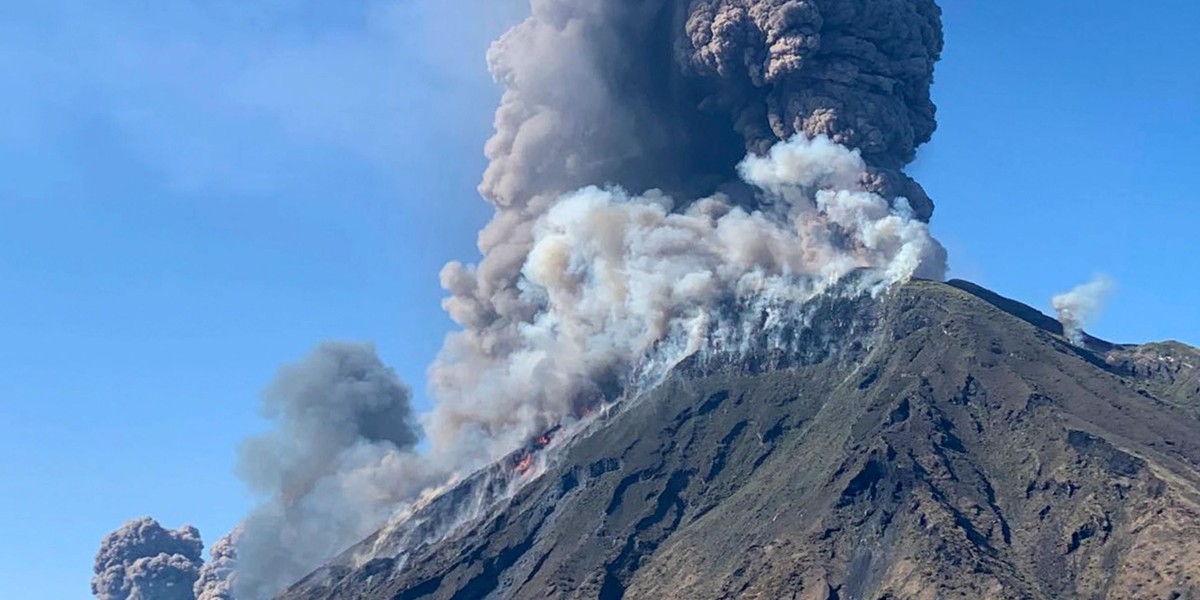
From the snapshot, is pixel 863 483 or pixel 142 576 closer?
pixel 863 483

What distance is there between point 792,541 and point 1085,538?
16.7 meters

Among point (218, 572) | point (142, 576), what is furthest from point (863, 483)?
A: point (142, 576)

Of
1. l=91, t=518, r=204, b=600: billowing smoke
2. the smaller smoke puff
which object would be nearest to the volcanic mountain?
the smaller smoke puff

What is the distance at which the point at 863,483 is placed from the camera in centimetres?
10350

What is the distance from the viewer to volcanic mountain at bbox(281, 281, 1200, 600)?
310ft

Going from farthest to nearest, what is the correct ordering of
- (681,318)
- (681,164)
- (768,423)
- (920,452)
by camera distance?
(681,164)
(681,318)
(768,423)
(920,452)

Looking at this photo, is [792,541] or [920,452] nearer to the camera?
[792,541]

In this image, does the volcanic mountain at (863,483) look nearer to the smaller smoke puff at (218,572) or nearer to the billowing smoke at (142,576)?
the smaller smoke puff at (218,572)

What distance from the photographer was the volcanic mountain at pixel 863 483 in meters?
94.5

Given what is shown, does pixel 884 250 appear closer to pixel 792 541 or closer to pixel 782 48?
pixel 782 48

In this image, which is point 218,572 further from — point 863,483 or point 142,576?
point 863,483

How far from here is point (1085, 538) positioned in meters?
95.2

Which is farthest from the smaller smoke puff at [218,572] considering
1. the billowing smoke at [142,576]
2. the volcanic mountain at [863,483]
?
the volcanic mountain at [863,483]

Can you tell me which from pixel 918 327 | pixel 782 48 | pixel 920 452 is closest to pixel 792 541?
pixel 920 452
